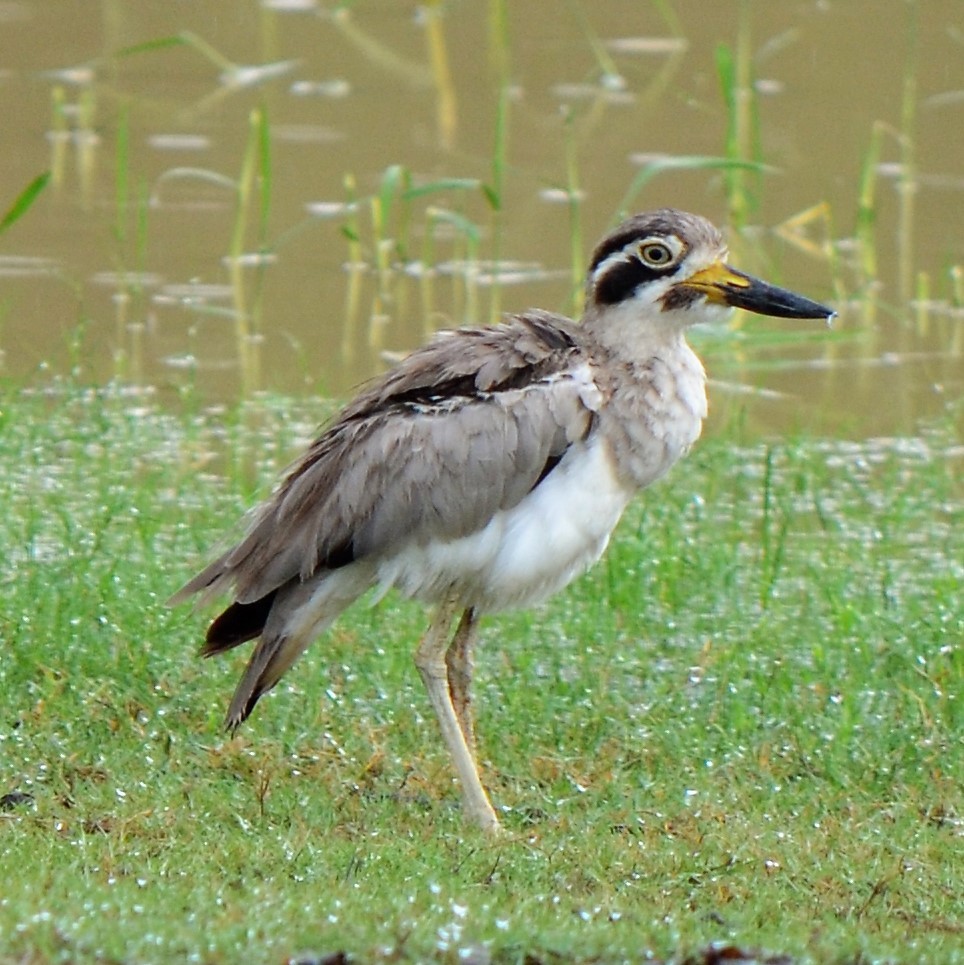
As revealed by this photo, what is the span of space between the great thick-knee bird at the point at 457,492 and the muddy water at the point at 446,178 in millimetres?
3434

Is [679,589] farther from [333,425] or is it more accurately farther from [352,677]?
[333,425]

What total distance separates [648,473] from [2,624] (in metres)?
2.29

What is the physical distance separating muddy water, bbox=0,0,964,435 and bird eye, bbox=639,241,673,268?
10.3 ft

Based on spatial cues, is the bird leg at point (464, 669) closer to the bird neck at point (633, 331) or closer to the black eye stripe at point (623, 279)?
the bird neck at point (633, 331)

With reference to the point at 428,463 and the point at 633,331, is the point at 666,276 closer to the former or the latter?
the point at 633,331

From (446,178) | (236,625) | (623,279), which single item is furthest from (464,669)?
(446,178)

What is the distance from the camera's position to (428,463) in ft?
22.1

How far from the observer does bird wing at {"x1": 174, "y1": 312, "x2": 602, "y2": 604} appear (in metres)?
6.72

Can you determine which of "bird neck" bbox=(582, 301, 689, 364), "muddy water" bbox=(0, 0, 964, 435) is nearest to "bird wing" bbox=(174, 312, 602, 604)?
"bird neck" bbox=(582, 301, 689, 364)

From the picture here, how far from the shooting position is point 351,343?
38.6 feet

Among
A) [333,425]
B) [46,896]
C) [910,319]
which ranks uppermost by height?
[333,425]

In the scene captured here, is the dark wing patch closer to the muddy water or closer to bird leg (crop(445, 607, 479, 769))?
bird leg (crop(445, 607, 479, 769))

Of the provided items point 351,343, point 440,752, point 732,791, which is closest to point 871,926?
point 732,791

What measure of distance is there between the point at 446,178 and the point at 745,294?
6499 mm
